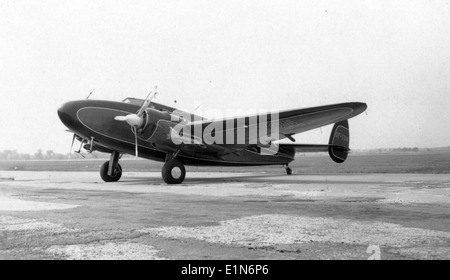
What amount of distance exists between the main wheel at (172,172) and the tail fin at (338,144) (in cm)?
1003

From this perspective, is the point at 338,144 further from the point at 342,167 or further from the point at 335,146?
the point at 342,167

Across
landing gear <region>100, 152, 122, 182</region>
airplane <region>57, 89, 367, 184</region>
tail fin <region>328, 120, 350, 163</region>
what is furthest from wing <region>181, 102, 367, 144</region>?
tail fin <region>328, 120, 350, 163</region>

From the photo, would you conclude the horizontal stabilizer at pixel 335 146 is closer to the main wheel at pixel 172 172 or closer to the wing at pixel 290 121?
the wing at pixel 290 121

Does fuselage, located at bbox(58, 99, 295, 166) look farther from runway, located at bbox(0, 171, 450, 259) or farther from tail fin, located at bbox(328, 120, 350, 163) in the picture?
tail fin, located at bbox(328, 120, 350, 163)

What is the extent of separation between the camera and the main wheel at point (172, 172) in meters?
13.7

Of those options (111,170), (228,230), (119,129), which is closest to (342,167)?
(111,170)

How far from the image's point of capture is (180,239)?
428 cm

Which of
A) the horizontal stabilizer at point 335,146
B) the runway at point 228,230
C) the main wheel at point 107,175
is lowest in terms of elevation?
the runway at point 228,230

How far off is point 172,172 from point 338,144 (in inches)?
433

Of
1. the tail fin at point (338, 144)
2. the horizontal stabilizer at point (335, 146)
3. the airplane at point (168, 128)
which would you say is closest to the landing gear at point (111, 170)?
the airplane at point (168, 128)

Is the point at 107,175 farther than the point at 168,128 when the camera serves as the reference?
Yes

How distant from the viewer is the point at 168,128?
14.1m
